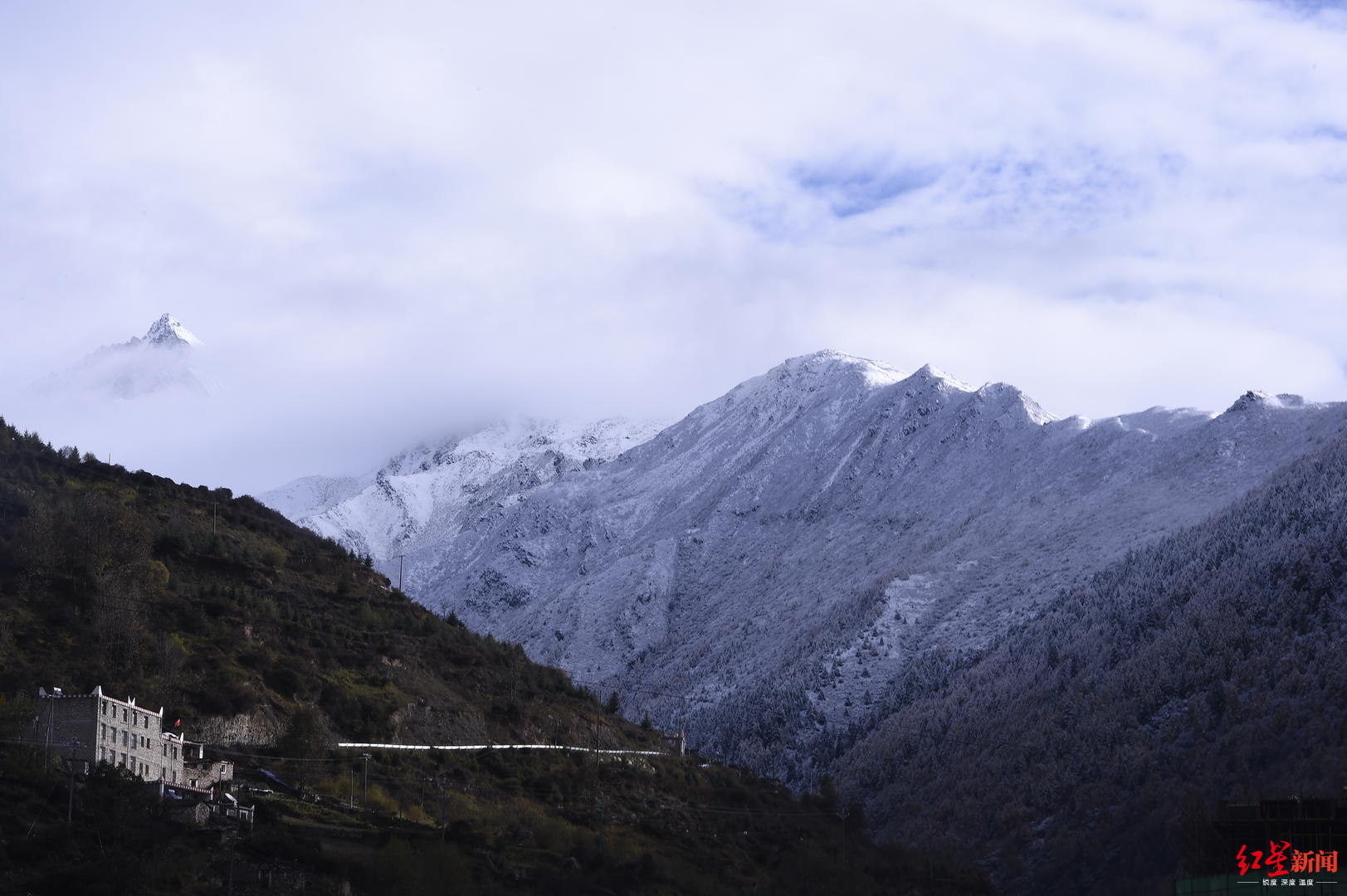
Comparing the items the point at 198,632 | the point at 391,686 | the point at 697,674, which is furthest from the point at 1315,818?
the point at 697,674

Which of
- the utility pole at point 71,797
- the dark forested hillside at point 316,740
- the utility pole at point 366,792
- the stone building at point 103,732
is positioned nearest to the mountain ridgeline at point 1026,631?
the dark forested hillside at point 316,740

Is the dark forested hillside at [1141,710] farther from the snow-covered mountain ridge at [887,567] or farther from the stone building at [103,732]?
the stone building at [103,732]

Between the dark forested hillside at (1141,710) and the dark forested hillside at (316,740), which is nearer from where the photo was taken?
the dark forested hillside at (316,740)

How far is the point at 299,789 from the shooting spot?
6069cm

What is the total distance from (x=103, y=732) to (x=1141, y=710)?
225 feet

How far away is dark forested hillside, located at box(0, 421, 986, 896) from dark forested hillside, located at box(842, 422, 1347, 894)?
9.47 meters

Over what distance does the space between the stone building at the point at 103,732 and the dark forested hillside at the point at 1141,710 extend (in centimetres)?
4802

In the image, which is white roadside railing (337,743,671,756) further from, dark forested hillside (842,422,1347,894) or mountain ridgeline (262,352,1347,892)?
mountain ridgeline (262,352,1347,892)

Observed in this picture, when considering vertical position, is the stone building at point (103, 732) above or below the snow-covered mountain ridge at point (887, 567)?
below

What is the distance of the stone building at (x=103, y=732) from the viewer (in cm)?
5370

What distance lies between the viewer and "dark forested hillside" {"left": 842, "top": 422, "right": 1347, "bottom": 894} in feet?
300

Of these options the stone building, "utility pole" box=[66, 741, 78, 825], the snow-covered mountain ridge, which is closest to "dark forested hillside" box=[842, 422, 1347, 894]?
the snow-covered mountain ridge

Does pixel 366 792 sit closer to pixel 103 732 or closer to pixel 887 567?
pixel 103 732

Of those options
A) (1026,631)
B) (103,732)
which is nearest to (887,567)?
(1026,631)
